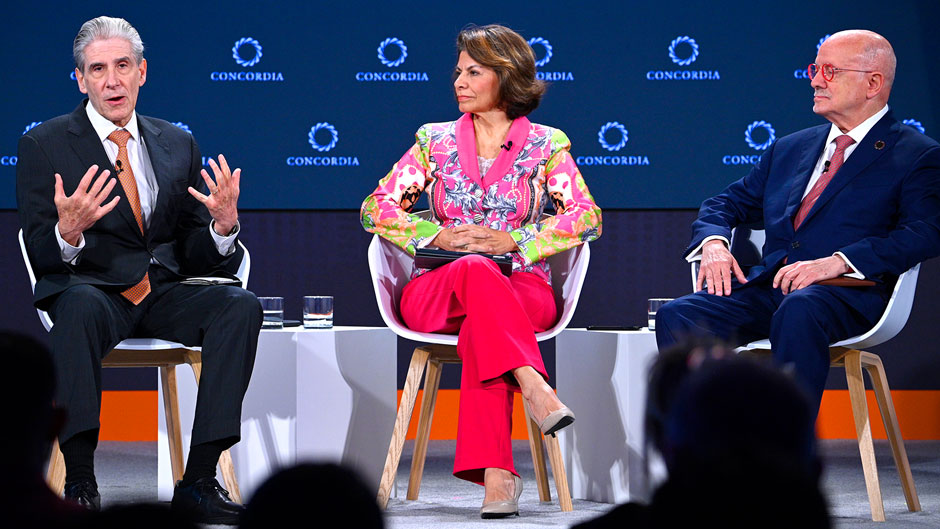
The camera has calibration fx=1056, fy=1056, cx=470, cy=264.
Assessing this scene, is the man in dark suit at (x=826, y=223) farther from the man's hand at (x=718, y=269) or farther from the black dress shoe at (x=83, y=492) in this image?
the black dress shoe at (x=83, y=492)

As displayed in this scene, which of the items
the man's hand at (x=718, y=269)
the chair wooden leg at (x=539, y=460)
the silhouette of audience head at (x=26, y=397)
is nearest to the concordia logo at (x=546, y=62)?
the man's hand at (x=718, y=269)

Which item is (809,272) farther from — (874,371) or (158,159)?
(158,159)

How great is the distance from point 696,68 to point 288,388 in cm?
235

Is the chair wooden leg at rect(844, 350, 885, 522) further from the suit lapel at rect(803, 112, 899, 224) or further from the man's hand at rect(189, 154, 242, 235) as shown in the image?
the man's hand at rect(189, 154, 242, 235)

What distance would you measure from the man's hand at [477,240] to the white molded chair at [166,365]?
78 centimetres

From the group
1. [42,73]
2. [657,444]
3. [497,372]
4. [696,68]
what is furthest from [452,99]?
[657,444]

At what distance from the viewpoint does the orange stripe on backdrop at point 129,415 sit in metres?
4.58

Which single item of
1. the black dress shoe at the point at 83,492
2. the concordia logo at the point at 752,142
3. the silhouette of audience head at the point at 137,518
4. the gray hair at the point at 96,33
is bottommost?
the black dress shoe at the point at 83,492

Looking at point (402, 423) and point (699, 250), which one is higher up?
point (699, 250)

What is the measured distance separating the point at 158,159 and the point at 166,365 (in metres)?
0.59

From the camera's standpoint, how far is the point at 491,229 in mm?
3092

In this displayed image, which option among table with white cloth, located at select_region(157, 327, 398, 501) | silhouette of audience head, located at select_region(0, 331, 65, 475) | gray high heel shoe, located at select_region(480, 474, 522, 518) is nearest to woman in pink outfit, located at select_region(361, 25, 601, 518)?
gray high heel shoe, located at select_region(480, 474, 522, 518)

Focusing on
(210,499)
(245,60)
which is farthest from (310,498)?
(245,60)

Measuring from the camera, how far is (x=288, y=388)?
10.0 feet
